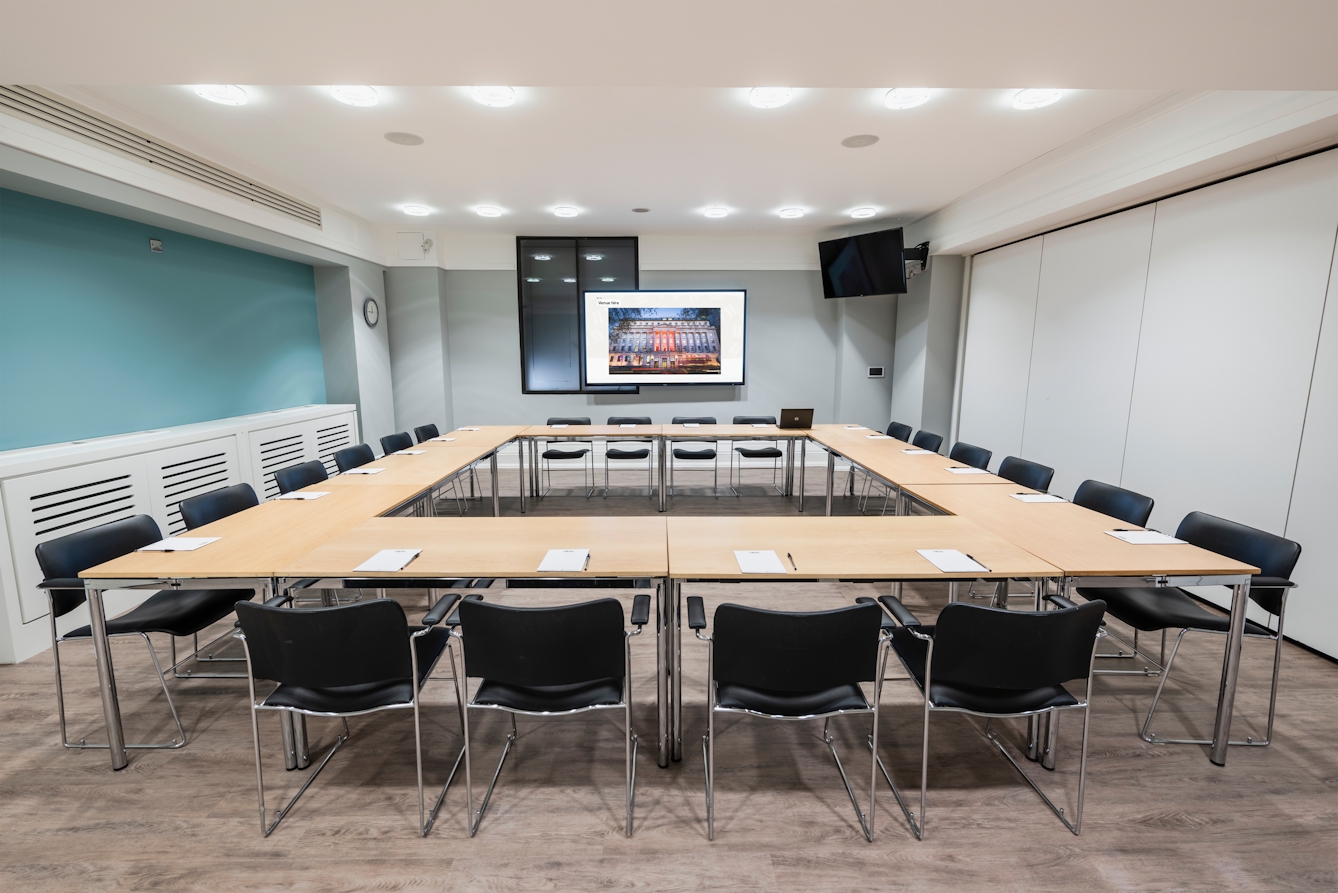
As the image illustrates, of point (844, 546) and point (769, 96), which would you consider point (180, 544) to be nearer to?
point (844, 546)

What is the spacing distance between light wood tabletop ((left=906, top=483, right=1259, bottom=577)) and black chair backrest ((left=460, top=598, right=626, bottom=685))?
1695mm

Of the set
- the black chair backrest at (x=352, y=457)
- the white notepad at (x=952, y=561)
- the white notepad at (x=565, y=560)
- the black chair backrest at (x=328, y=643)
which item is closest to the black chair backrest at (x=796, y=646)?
the white notepad at (x=952, y=561)

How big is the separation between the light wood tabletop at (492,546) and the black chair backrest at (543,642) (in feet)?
0.93

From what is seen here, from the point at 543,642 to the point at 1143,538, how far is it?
253 cm

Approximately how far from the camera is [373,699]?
1947 millimetres

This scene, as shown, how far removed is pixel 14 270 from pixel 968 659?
5.35 meters

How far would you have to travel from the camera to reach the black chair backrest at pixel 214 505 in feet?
9.62

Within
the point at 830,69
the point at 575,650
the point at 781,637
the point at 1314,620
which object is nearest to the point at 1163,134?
the point at 830,69

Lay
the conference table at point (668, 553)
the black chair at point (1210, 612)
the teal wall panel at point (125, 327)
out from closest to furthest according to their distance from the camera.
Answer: the conference table at point (668, 553)
the black chair at point (1210, 612)
the teal wall panel at point (125, 327)

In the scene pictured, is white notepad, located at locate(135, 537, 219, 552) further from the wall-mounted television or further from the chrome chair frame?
the wall-mounted television

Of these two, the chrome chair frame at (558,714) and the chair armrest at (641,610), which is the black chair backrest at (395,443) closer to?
the chrome chair frame at (558,714)

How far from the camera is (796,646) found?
182 centimetres

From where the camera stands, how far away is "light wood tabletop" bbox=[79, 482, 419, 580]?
2133 millimetres

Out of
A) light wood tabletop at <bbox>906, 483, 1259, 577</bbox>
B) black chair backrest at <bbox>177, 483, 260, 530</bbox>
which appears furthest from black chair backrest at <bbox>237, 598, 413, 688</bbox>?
light wood tabletop at <bbox>906, 483, 1259, 577</bbox>
